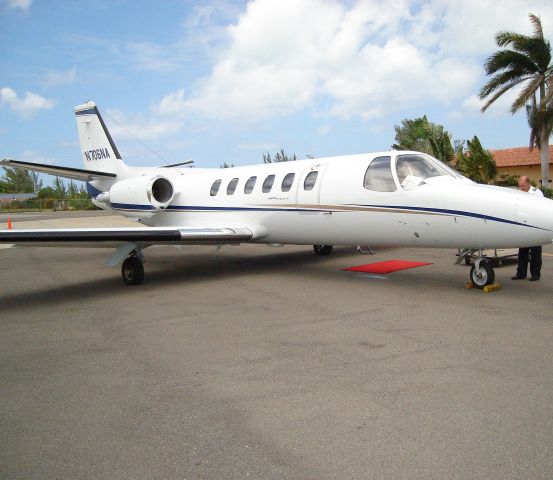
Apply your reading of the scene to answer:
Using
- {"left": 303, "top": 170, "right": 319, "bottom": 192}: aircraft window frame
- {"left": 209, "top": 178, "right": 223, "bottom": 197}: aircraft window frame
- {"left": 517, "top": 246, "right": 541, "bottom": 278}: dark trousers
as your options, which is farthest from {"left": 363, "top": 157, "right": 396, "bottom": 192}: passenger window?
{"left": 209, "top": 178, "right": 223, "bottom": 197}: aircraft window frame

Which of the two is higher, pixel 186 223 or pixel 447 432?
pixel 186 223

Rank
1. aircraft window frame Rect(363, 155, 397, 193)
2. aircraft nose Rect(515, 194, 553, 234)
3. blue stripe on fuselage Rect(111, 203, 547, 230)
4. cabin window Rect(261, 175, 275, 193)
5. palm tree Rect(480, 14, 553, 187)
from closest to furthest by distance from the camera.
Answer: aircraft nose Rect(515, 194, 553, 234) → blue stripe on fuselage Rect(111, 203, 547, 230) → aircraft window frame Rect(363, 155, 397, 193) → cabin window Rect(261, 175, 275, 193) → palm tree Rect(480, 14, 553, 187)

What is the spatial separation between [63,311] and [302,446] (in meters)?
5.32

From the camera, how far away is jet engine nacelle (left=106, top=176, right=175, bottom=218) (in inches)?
487

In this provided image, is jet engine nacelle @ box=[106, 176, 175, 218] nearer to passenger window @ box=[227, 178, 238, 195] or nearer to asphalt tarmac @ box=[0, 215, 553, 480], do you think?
passenger window @ box=[227, 178, 238, 195]

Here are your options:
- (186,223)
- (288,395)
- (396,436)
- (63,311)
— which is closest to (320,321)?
(288,395)

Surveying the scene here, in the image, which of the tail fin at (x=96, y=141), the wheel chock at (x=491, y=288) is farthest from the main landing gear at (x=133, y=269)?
the tail fin at (x=96, y=141)

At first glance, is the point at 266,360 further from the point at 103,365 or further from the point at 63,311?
the point at 63,311

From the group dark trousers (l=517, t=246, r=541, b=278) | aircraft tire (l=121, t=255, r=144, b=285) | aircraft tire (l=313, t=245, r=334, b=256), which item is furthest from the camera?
aircraft tire (l=313, t=245, r=334, b=256)

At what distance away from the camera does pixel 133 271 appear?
367 inches

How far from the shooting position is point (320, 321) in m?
6.05

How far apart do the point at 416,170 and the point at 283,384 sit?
496 centimetres

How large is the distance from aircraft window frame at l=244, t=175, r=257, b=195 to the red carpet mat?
2633 mm

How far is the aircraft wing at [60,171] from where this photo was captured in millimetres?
11070
